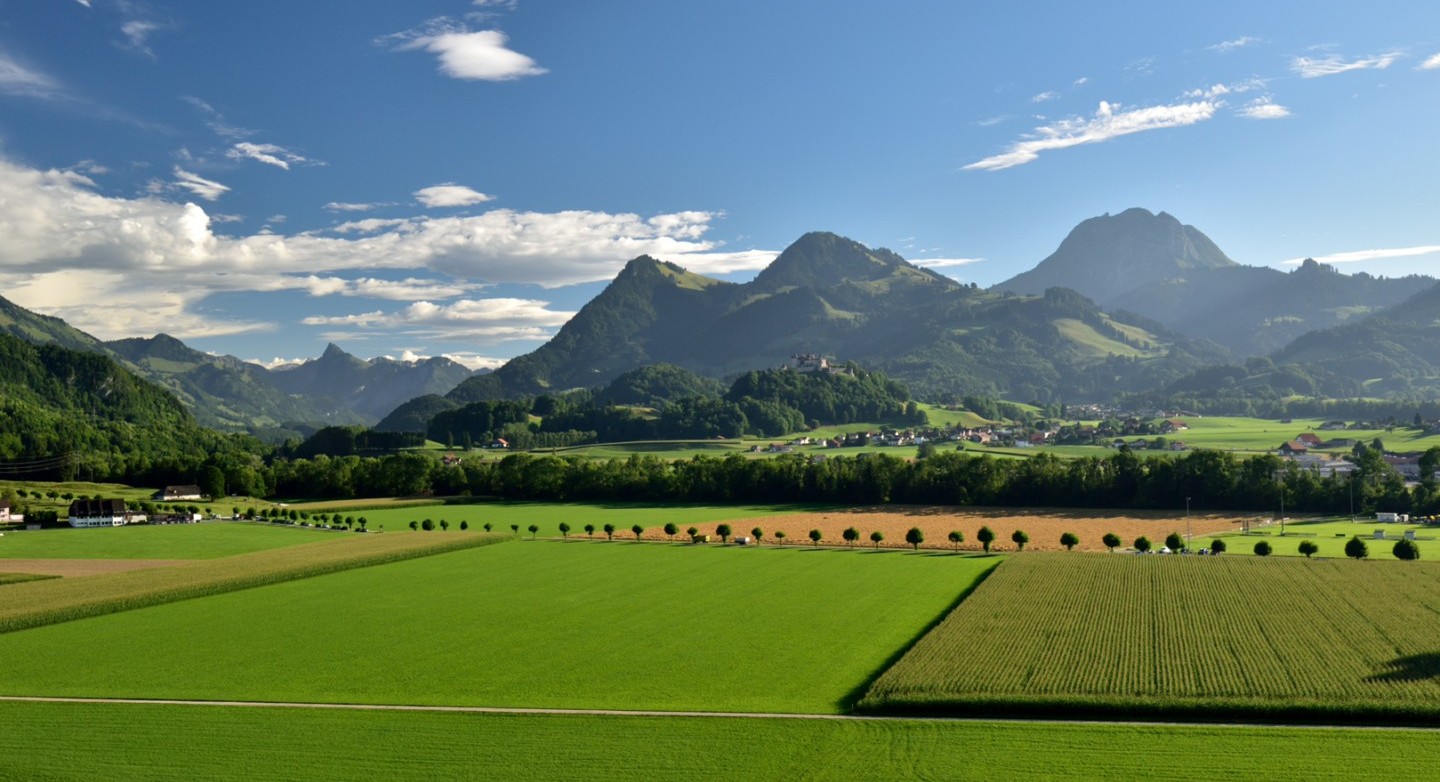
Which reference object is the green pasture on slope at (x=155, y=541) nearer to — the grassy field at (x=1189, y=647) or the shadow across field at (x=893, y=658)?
the shadow across field at (x=893, y=658)

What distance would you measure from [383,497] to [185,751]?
112034mm

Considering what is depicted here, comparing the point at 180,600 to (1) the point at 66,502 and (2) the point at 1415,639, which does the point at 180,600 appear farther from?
(1) the point at 66,502

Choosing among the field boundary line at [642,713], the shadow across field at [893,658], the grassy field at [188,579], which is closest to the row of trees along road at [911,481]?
the grassy field at [188,579]

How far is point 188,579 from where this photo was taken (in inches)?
2670

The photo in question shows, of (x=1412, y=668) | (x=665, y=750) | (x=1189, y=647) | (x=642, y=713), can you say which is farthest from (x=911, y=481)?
(x=665, y=750)

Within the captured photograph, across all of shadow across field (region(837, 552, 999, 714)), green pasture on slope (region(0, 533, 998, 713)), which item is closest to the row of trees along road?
green pasture on slope (region(0, 533, 998, 713))

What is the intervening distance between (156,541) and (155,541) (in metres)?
0.09

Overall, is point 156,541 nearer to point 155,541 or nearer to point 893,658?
point 155,541

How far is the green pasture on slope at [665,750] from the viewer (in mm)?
29656

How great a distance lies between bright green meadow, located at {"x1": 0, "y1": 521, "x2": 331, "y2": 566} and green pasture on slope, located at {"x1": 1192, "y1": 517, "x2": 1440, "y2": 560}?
85.0 meters

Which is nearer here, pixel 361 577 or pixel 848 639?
pixel 848 639

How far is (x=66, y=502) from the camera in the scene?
12319 cm

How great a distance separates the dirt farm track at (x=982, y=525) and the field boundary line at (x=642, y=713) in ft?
167

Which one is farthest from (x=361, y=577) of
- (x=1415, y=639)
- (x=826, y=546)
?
(x=1415, y=639)
